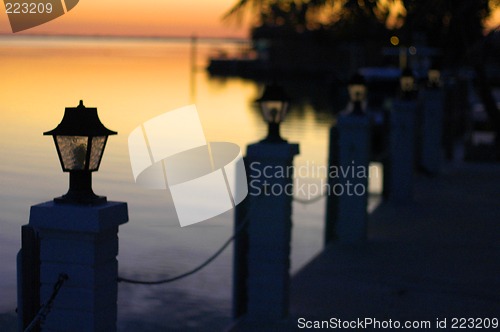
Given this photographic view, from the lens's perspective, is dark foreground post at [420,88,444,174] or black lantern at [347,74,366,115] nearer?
black lantern at [347,74,366,115]

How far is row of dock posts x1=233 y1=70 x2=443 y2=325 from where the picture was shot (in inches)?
304

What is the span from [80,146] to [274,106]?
3.15 metres

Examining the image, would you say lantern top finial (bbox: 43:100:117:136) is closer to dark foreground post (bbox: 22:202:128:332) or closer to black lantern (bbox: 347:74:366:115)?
dark foreground post (bbox: 22:202:128:332)

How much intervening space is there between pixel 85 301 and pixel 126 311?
10.7 feet

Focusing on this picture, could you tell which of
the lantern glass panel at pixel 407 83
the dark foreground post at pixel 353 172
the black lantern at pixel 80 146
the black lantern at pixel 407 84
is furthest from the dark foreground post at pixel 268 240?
the lantern glass panel at pixel 407 83

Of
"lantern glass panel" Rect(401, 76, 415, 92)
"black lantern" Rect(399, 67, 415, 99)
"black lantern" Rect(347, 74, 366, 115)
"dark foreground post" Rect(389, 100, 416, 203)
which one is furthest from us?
"lantern glass panel" Rect(401, 76, 415, 92)

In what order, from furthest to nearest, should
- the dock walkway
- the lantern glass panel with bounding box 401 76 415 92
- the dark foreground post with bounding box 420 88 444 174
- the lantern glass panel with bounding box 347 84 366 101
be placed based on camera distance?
the dark foreground post with bounding box 420 88 444 174
the lantern glass panel with bounding box 401 76 415 92
the lantern glass panel with bounding box 347 84 366 101
the dock walkway

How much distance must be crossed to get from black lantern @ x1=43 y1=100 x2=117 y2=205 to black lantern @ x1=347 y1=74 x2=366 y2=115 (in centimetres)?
646

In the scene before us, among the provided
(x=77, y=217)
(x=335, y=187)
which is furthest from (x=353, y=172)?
(x=77, y=217)

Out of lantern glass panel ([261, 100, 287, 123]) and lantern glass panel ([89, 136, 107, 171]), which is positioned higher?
lantern glass panel ([261, 100, 287, 123])

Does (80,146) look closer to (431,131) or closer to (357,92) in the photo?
(357,92)

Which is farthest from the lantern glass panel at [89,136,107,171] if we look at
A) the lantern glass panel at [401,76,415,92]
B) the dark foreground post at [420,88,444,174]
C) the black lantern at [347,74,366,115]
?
the dark foreground post at [420,88,444,174]

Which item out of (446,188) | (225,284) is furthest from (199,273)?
(446,188)

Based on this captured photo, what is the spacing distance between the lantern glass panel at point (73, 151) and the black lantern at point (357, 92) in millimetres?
6512
